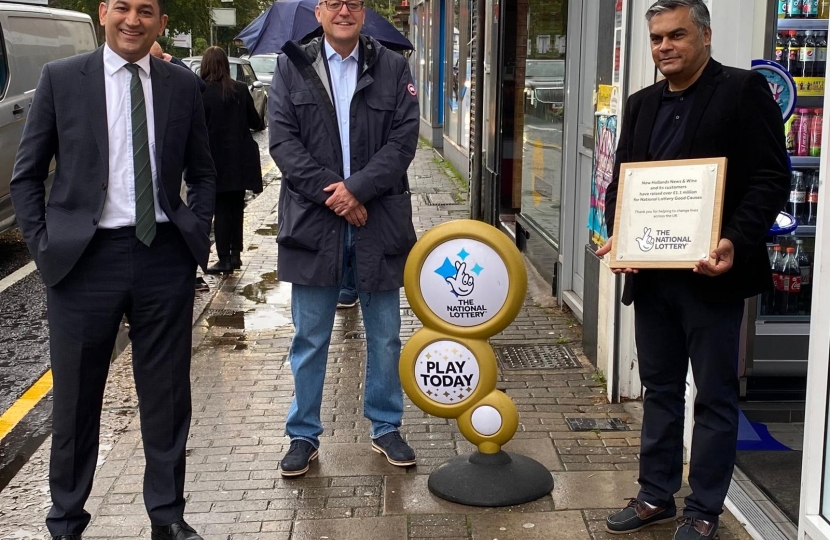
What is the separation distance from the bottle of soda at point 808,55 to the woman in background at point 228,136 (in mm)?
4680

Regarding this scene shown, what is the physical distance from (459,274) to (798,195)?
2172 millimetres

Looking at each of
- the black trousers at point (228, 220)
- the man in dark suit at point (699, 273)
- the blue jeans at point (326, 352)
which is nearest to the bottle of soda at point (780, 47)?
the man in dark suit at point (699, 273)

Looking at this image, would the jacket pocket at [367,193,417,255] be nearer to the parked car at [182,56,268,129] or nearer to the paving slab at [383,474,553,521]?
the paving slab at [383,474,553,521]

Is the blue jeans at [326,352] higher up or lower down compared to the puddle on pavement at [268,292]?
higher up

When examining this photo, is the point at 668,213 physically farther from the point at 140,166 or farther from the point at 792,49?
the point at 792,49

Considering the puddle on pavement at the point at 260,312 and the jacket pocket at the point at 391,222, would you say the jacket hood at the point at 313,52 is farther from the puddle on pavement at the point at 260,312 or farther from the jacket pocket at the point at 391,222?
the puddle on pavement at the point at 260,312

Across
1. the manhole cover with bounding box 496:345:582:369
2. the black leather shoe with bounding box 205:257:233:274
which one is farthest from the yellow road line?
the manhole cover with bounding box 496:345:582:369

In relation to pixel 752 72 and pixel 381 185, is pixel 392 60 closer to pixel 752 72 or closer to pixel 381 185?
pixel 381 185

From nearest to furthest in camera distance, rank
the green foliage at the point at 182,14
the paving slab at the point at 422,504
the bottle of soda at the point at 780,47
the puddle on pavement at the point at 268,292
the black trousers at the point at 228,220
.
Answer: the paving slab at the point at 422,504 → the bottle of soda at the point at 780,47 → the puddle on pavement at the point at 268,292 → the black trousers at the point at 228,220 → the green foliage at the point at 182,14

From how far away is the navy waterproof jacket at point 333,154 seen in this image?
14.5ft

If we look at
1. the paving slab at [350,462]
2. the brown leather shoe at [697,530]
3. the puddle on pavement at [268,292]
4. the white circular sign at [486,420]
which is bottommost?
the puddle on pavement at [268,292]

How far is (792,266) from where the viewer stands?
18.1 feet

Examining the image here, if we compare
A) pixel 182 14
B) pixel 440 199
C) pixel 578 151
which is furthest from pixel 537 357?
pixel 182 14

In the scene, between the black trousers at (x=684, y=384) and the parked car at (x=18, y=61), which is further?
the parked car at (x=18, y=61)
